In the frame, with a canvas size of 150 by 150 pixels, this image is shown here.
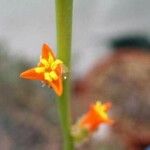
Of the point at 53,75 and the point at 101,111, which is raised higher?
the point at 53,75

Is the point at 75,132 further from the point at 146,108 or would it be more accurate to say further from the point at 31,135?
the point at 146,108

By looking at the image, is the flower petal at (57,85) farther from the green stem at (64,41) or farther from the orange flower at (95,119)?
the orange flower at (95,119)

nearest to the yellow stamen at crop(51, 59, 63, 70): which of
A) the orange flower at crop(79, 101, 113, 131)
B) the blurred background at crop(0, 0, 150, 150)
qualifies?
the orange flower at crop(79, 101, 113, 131)

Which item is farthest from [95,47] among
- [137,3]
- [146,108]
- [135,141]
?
[135,141]

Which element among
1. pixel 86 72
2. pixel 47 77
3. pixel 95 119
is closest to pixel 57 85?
pixel 47 77

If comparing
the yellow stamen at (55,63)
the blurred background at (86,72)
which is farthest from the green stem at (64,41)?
the blurred background at (86,72)

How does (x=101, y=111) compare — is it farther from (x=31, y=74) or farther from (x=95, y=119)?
(x=31, y=74)

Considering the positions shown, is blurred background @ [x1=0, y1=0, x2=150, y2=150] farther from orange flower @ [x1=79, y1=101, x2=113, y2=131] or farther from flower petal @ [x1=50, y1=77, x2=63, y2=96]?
flower petal @ [x1=50, y1=77, x2=63, y2=96]
